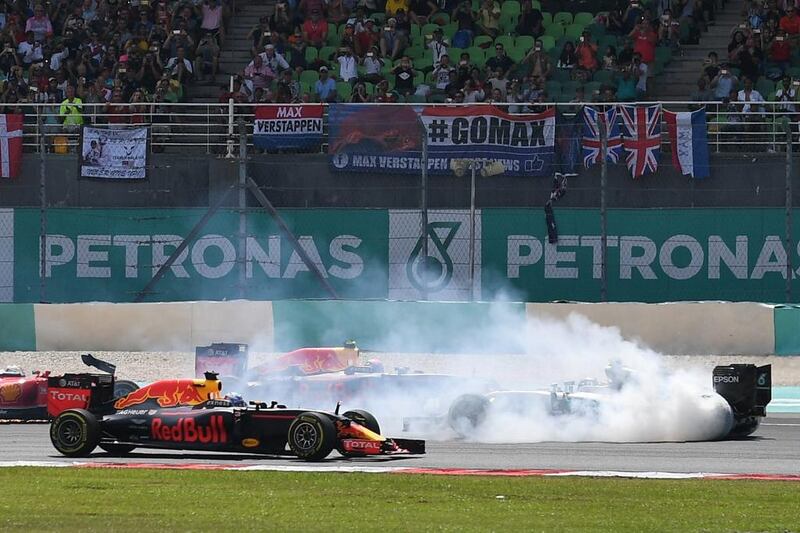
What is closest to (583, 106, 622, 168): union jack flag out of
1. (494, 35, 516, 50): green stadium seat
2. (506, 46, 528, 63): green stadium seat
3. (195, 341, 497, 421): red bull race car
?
(506, 46, 528, 63): green stadium seat

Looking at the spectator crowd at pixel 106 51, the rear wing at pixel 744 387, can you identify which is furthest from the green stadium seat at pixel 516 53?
the rear wing at pixel 744 387

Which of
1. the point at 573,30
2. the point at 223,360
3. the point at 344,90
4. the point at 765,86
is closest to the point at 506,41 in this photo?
the point at 573,30

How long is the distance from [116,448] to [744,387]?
20.2 ft

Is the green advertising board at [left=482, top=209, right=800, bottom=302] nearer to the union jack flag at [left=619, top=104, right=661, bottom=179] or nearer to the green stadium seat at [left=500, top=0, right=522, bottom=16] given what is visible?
the union jack flag at [left=619, top=104, right=661, bottom=179]

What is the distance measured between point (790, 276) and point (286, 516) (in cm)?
1217

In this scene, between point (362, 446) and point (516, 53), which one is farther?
point (516, 53)

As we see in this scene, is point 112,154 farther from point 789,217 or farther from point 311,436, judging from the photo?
point 311,436

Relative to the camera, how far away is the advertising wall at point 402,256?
2155 centimetres

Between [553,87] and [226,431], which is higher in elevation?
[553,87]

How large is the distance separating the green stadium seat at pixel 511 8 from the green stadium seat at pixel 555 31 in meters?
0.68

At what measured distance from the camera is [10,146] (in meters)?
23.1

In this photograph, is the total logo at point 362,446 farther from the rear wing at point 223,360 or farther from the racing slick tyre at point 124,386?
the rear wing at point 223,360

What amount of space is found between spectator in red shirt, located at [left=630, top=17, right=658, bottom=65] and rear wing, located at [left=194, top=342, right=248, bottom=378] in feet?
37.5

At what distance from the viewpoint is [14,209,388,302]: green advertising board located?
22047mm
